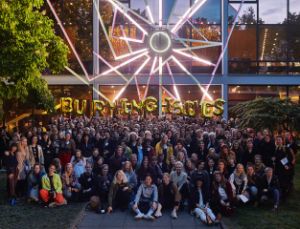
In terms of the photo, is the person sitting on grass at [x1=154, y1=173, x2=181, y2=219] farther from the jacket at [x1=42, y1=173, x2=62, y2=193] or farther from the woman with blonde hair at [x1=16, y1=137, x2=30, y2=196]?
the woman with blonde hair at [x1=16, y1=137, x2=30, y2=196]

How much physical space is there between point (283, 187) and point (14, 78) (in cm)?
775

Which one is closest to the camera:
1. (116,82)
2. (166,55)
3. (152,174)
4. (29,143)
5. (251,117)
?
(152,174)

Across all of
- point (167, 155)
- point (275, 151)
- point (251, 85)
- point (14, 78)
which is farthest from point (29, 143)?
point (251, 85)

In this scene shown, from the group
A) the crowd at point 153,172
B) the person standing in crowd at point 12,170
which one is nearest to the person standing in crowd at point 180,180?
the crowd at point 153,172

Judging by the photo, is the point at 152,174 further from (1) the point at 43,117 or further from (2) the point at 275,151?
(1) the point at 43,117

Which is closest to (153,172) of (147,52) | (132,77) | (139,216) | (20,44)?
(139,216)

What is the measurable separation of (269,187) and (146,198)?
10.0 ft

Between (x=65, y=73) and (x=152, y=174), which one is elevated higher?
(x=65, y=73)

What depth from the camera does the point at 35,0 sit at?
12.5 metres

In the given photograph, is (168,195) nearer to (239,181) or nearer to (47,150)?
(239,181)

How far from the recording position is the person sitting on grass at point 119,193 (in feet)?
36.4

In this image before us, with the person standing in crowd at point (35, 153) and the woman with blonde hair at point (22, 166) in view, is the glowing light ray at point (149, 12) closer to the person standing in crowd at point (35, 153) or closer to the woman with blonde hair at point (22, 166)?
the person standing in crowd at point (35, 153)

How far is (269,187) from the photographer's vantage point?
11.3 m

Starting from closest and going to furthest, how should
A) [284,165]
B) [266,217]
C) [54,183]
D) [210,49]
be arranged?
[266,217] < [54,183] < [284,165] < [210,49]
